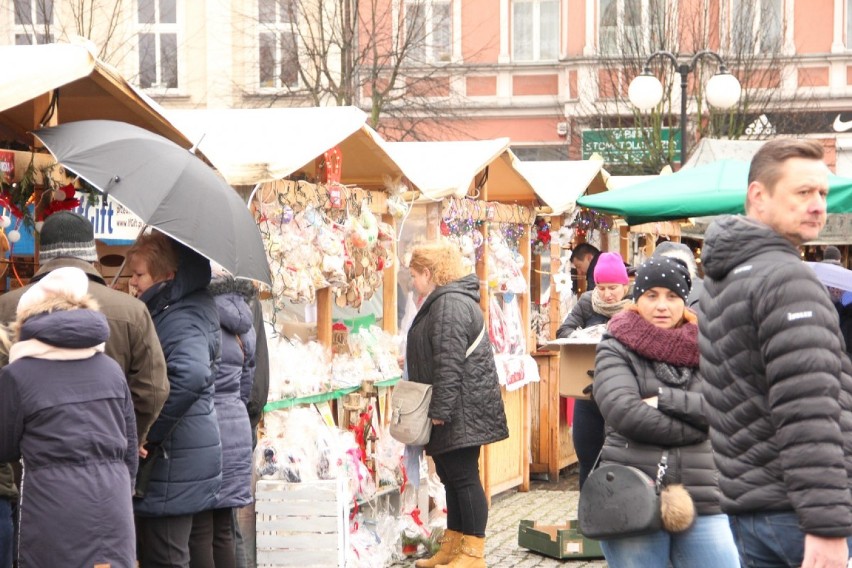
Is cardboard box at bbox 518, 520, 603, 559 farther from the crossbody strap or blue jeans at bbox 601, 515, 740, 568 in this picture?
blue jeans at bbox 601, 515, 740, 568

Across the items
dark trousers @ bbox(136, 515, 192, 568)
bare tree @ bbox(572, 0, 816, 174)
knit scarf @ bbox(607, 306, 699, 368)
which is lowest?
dark trousers @ bbox(136, 515, 192, 568)

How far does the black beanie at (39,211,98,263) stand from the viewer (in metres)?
4.91

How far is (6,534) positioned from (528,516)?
5.65 metres

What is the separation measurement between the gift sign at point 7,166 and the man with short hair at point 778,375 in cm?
305

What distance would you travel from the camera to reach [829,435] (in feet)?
10.9

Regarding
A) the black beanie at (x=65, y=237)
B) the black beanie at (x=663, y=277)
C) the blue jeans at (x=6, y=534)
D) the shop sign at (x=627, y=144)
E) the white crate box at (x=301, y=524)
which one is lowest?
the white crate box at (x=301, y=524)

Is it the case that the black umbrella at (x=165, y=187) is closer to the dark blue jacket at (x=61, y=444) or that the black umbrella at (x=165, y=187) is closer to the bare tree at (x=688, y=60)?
the dark blue jacket at (x=61, y=444)

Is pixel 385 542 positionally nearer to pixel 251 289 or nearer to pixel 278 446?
pixel 278 446

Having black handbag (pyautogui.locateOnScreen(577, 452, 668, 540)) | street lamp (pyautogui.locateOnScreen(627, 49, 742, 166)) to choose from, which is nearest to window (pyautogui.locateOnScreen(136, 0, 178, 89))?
street lamp (pyautogui.locateOnScreen(627, 49, 742, 166))

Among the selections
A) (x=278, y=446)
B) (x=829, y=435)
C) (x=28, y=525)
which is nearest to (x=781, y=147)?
(x=829, y=435)

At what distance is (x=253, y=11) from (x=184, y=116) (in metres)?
22.2

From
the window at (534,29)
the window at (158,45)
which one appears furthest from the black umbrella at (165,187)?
the window at (534,29)

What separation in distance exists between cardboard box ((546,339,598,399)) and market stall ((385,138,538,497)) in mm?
1372

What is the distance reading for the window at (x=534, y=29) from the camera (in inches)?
1179
